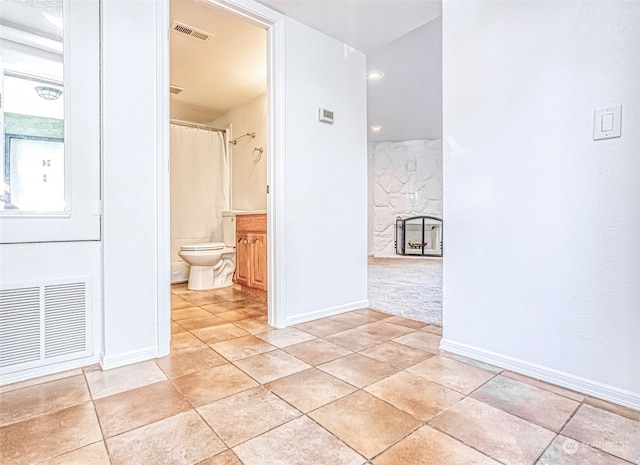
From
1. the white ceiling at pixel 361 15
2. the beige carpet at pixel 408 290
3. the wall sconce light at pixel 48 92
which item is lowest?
the beige carpet at pixel 408 290

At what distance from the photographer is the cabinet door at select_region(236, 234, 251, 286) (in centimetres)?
378

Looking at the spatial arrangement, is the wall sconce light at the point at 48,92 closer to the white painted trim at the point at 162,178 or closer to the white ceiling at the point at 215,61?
the white painted trim at the point at 162,178

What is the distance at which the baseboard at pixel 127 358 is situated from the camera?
1.72 m

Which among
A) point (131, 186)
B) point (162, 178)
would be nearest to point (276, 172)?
point (162, 178)

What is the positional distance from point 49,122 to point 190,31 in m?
1.44

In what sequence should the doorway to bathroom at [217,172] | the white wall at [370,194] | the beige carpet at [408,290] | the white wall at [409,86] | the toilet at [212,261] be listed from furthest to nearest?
the white wall at [370,194] → the toilet at [212,261] → the white wall at [409,86] → the beige carpet at [408,290] → the doorway to bathroom at [217,172]

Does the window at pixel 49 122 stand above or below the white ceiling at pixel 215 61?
below

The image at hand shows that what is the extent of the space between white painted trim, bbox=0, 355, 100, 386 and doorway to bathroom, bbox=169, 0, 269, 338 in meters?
0.47

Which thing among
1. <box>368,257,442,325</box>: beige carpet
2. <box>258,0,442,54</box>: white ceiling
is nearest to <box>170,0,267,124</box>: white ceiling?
<box>258,0,442,54</box>: white ceiling

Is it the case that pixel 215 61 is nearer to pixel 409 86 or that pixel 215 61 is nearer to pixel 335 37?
pixel 335 37

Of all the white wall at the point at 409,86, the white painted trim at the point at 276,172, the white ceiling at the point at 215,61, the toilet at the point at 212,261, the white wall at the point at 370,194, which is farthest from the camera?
the white wall at the point at 370,194

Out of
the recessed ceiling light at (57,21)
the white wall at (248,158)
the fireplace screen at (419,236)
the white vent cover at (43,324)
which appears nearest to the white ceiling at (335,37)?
the white wall at (248,158)

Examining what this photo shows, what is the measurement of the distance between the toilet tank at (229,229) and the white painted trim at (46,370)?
2.43 meters

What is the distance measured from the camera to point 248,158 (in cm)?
430
